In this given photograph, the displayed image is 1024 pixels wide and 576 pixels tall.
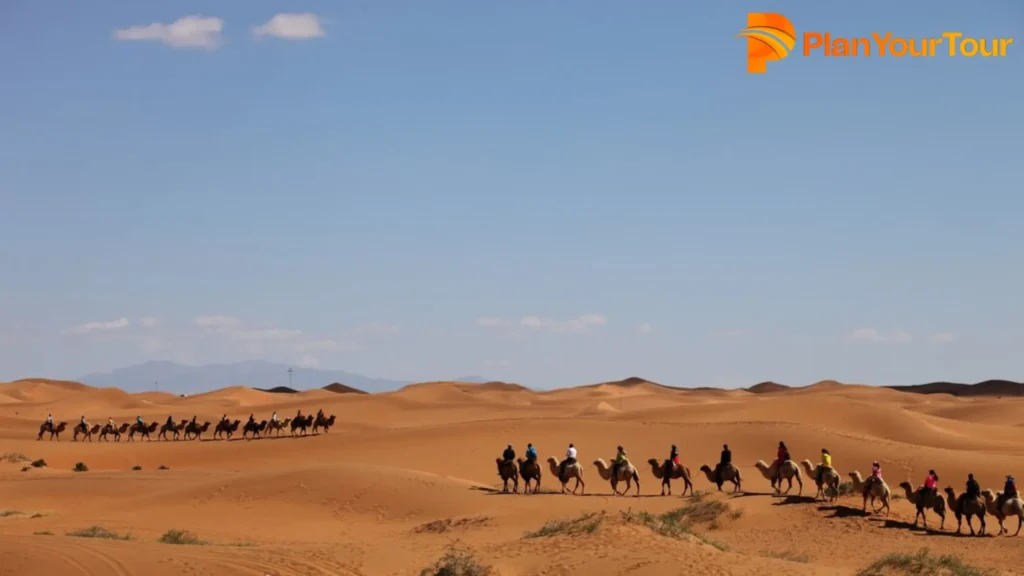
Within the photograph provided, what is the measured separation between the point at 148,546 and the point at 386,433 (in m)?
30.4

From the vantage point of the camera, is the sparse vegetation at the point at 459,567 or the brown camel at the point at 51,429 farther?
the brown camel at the point at 51,429

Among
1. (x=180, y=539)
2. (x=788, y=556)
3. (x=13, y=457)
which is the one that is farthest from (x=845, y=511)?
(x=13, y=457)

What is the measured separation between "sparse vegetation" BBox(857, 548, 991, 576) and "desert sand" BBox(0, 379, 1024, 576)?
0.62 meters

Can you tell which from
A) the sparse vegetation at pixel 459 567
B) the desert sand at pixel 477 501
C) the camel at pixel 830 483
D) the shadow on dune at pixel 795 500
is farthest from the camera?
the camel at pixel 830 483

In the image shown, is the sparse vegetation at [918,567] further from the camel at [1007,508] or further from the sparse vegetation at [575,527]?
the camel at [1007,508]

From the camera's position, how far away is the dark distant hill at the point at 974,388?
357ft

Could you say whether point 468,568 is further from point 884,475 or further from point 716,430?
point 716,430

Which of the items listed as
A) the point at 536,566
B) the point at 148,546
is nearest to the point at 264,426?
the point at 148,546

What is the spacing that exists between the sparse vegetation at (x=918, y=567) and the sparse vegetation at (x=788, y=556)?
1.70 meters

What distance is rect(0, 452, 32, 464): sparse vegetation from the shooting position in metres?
48.5

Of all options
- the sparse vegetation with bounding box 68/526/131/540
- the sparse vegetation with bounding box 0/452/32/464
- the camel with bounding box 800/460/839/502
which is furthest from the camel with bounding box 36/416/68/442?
the camel with bounding box 800/460/839/502

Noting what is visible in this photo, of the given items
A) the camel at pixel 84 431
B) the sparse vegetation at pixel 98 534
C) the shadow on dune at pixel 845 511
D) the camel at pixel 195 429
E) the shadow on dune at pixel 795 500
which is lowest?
the sparse vegetation at pixel 98 534

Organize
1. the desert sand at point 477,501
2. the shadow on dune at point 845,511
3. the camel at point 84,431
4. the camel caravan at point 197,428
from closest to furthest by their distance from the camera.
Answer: the desert sand at point 477,501 < the shadow on dune at point 845,511 < the camel caravan at point 197,428 < the camel at point 84,431

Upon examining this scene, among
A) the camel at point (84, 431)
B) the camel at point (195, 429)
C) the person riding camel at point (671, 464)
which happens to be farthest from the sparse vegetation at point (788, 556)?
the camel at point (84, 431)
